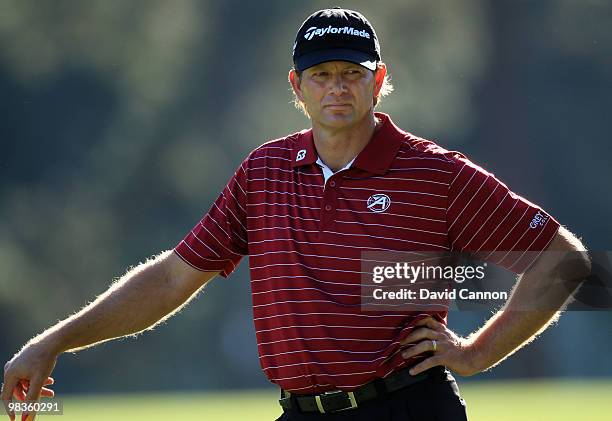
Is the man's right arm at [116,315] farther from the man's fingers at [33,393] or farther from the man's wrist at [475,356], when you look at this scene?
the man's wrist at [475,356]

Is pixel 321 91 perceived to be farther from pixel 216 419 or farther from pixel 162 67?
pixel 162 67

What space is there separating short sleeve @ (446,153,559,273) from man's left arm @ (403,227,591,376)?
56mm

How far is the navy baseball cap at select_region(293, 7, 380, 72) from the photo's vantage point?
4.80 metres

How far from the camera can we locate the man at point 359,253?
14.8ft

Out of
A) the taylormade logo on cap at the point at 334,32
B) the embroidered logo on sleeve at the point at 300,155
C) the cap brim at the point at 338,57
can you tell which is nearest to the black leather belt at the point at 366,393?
the embroidered logo on sleeve at the point at 300,155

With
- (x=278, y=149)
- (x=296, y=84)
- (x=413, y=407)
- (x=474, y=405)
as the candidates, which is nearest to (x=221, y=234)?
(x=278, y=149)

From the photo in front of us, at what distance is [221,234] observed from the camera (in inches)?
197

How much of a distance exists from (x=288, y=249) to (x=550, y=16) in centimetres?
2349

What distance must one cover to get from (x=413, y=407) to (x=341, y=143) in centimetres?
106

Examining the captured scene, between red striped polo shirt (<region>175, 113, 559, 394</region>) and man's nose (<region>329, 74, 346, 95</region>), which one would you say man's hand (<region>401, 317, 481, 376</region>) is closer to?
red striped polo shirt (<region>175, 113, 559, 394</region>)

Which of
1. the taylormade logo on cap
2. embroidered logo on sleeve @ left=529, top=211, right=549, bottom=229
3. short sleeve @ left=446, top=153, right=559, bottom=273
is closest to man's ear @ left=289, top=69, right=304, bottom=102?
the taylormade logo on cap

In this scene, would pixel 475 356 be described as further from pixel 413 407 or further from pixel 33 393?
pixel 33 393

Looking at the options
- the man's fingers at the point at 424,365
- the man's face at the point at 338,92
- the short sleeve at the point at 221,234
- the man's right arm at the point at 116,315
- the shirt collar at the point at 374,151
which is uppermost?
the man's face at the point at 338,92

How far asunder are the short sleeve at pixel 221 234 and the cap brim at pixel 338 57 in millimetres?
486
